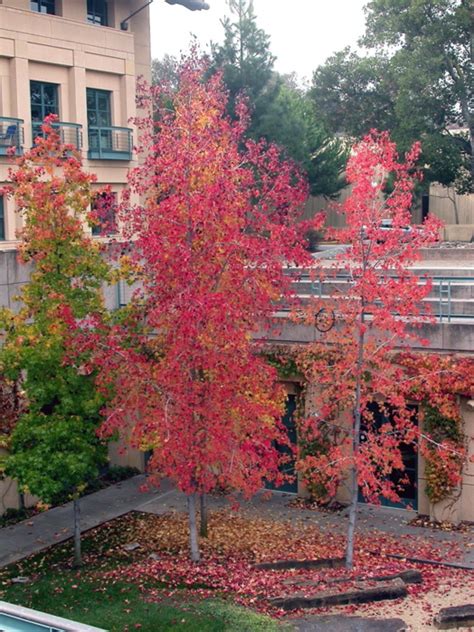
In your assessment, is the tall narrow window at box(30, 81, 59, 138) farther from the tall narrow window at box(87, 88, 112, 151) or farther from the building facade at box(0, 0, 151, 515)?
the tall narrow window at box(87, 88, 112, 151)

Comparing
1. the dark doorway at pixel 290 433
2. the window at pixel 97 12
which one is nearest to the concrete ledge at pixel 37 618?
the dark doorway at pixel 290 433

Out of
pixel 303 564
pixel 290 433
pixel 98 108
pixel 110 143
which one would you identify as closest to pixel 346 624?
pixel 303 564

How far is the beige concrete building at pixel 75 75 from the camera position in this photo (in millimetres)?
28891

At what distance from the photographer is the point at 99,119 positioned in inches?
1293

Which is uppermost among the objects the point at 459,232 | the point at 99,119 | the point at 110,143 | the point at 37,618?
the point at 99,119

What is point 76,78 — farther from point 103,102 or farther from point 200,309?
point 200,309

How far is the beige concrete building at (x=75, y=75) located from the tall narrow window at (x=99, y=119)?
4 centimetres

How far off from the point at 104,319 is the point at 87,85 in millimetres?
17079

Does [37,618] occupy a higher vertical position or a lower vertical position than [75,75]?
lower

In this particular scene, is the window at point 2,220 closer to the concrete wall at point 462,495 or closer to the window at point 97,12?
the window at point 97,12

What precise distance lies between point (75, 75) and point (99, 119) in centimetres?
220

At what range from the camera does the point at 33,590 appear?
16078 mm

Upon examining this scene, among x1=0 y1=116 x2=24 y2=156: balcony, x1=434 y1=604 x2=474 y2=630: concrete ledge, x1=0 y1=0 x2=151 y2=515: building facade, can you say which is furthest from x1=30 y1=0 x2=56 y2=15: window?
x1=434 y1=604 x2=474 y2=630: concrete ledge

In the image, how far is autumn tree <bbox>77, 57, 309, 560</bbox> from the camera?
16.1 m
